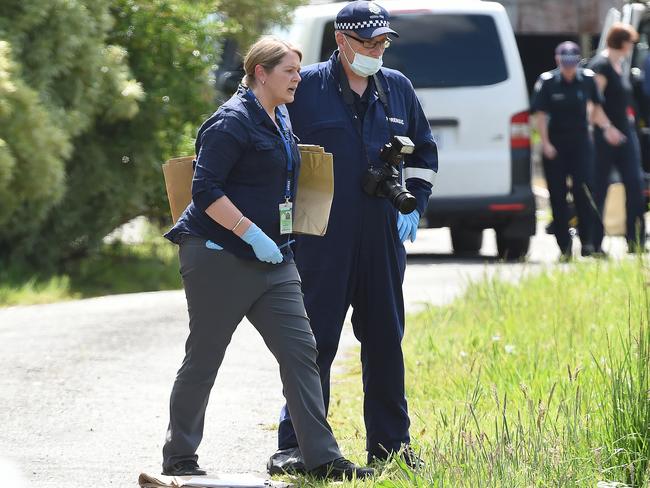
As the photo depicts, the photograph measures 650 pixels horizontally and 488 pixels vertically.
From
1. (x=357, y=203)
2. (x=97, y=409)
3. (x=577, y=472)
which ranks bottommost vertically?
(x=97, y=409)

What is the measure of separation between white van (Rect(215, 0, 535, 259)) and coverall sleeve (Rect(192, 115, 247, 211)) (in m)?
8.10

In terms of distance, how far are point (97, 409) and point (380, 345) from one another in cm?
199

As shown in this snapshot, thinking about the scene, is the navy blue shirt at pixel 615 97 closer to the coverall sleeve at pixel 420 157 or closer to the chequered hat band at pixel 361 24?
the coverall sleeve at pixel 420 157

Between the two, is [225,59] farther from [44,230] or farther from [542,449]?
[542,449]

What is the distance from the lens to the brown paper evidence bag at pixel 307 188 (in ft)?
18.8

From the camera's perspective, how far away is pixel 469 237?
622 inches

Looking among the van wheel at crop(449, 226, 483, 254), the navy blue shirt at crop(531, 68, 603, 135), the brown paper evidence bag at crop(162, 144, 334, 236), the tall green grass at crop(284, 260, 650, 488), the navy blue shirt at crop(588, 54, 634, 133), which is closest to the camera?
the tall green grass at crop(284, 260, 650, 488)

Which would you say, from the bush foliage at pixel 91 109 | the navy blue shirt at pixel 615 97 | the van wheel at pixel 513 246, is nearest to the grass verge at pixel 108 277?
the bush foliage at pixel 91 109

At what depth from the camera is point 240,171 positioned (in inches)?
221

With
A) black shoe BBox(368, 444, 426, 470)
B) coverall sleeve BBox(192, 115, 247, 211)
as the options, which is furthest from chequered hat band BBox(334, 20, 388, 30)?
black shoe BBox(368, 444, 426, 470)

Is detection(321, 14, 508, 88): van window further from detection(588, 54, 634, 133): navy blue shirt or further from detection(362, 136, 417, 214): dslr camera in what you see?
detection(362, 136, 417, 214): dslr camera

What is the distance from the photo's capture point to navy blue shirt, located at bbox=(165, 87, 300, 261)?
217 inches

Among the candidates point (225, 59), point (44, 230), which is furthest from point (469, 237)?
point (44, 230)

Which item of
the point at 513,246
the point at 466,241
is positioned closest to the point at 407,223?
the point at 513,246
